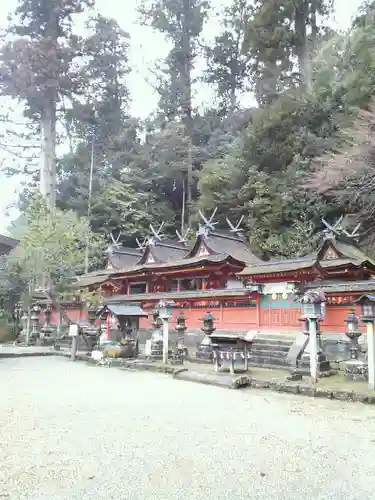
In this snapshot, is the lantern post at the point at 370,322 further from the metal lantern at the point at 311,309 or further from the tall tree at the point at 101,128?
the tall tree at the point at 101,128

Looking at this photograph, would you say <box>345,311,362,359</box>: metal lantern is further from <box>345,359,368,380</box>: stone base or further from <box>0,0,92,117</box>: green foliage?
<box>0,0,92,117</box>: green foliage

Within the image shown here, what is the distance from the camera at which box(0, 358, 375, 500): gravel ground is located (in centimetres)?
372

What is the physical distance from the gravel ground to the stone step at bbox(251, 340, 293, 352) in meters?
4.88

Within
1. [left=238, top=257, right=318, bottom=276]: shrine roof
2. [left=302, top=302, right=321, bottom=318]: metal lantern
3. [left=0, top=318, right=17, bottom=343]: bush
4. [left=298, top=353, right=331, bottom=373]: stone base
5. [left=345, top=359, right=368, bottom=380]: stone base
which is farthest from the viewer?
[left=0, top=318, right=17, bottom=343]: bush

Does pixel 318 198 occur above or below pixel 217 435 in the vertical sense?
above

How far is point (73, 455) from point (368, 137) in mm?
15724

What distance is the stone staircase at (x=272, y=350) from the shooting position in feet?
43.2

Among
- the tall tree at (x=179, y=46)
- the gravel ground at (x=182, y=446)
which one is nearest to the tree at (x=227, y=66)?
the tall tree at (x=179, y=46)

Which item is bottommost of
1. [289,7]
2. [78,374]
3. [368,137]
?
[78,374]

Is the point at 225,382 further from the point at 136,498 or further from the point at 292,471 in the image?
the point at 136,498

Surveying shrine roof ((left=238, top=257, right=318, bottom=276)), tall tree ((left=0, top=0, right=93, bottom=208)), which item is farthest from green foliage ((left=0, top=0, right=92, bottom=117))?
shrine roof ((left=238, top=257, right=318, bottom=276))

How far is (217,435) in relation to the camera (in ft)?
18.0

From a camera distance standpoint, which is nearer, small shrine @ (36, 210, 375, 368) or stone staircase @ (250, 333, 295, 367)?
stone staircase @ (250, 333, 295, 367)

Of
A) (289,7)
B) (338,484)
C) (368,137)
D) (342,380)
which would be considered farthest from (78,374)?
(289,7)
